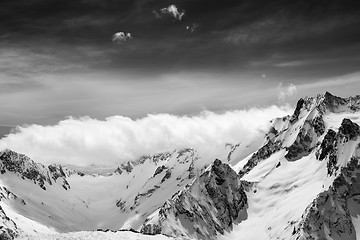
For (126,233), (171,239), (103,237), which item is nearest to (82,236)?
(103,237)

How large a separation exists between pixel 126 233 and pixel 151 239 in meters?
4.79

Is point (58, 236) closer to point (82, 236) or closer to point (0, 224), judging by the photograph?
point (82, 236)

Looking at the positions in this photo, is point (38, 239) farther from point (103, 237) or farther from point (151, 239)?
point (151, 239)

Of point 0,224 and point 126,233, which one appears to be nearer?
point 0,224

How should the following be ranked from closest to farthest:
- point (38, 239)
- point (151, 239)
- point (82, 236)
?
point (38, 239)
point (82, 236)
point (151, 239)

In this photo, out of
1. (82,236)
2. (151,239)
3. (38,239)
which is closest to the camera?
(38,239)

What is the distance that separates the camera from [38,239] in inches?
2421

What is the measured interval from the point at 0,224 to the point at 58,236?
341 inches

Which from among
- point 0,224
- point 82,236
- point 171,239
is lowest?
point 171,239

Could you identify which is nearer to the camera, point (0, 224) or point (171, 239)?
point (0, 224)

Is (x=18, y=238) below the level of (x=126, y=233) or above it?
above

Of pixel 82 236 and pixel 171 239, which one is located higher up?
pixel 82 236

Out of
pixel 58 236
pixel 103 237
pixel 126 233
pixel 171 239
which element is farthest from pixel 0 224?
pixel 171 239

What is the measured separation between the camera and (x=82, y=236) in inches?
2584
